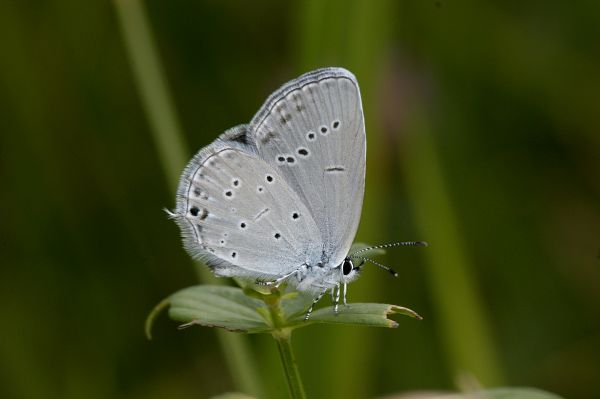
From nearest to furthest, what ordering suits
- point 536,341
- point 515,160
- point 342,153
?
point 342,153
point 536,341
point 515,160

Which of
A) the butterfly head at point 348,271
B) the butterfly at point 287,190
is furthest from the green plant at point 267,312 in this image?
the butterfly head at point 348,271

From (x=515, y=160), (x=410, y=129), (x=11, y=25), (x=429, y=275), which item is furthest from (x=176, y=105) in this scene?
(x=515, y=160)

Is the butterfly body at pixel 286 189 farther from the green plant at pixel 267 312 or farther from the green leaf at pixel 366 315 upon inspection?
the green leaf at pixel 366 315

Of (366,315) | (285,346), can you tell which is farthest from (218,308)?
(366,315)

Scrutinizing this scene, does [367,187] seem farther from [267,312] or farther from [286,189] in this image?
[267,312]

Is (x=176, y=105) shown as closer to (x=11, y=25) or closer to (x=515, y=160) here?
(x=11, y=25)

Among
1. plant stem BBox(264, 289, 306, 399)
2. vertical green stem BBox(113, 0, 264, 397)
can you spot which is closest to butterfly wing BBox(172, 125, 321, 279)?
plant stem BBox(264, 289, 306, 399)
